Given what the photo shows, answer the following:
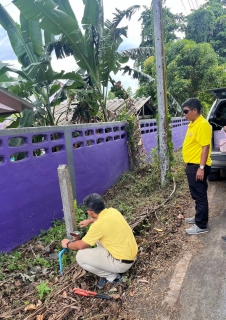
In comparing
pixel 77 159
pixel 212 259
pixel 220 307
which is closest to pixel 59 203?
pixel 77 159

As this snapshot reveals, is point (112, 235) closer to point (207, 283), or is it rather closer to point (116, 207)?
point (207, 283)

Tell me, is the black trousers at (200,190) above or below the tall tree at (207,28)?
below

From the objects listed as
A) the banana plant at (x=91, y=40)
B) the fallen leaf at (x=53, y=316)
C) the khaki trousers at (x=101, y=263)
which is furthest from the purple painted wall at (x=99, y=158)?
the fallen leaf at (x=53, y=316)

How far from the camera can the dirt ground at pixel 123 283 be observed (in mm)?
2514

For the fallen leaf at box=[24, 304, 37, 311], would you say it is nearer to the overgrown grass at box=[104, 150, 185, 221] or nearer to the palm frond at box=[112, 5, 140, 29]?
the overgrown grass at box=[104, 150, 185, 221]

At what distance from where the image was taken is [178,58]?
523 inches

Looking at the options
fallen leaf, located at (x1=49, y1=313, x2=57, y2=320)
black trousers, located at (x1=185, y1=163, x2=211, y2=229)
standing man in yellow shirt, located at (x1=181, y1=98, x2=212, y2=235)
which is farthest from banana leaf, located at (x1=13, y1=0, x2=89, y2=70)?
fallen leaf, located at (x1=49, y1=313, x2=57, y2=320)

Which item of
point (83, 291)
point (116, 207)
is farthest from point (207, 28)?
point (83, 291)

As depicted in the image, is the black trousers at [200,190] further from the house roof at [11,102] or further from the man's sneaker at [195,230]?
the house roof at [11,102]

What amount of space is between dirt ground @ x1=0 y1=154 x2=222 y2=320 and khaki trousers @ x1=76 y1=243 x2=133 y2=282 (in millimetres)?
129

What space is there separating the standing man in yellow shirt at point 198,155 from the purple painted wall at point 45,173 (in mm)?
2267

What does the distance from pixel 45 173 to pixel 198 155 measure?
2438 millimetres

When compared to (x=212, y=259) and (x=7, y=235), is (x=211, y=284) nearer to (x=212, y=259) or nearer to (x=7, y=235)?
(x=212, y=259)

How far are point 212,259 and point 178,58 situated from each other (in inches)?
471
